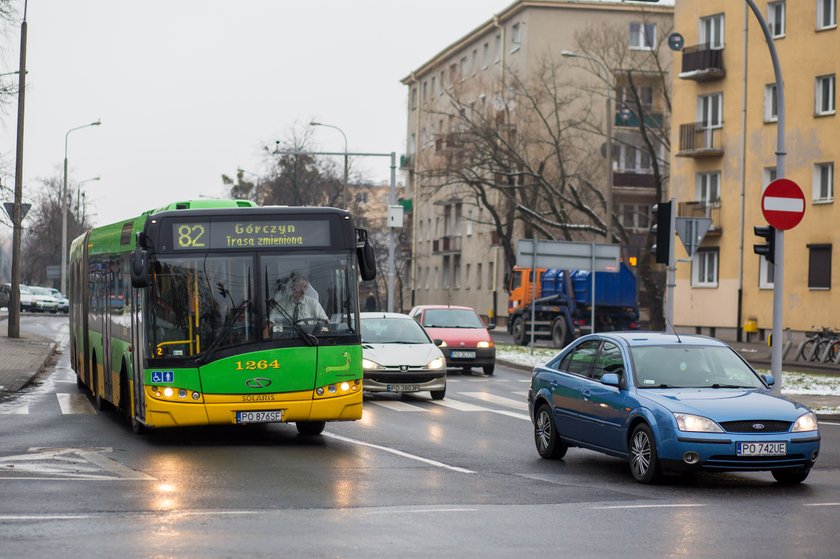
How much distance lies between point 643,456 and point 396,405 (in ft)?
33.3

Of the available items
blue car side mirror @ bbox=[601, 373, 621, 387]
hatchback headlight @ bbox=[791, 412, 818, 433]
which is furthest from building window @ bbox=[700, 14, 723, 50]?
hatchback headlight @ bbox=[791, 412, 818, 433]

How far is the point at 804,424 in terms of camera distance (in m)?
12.7

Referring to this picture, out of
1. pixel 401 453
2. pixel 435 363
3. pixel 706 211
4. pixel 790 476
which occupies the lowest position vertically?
pixel 401 453

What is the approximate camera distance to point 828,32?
48938 millimetres

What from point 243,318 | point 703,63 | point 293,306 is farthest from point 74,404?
point 703,63

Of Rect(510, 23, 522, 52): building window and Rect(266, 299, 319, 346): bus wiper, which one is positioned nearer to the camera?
Rect(266, 299, 319, 346): bus wiper

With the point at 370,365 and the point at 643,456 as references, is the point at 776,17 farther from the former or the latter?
the point at 643,456

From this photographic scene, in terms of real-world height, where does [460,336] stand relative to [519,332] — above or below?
above

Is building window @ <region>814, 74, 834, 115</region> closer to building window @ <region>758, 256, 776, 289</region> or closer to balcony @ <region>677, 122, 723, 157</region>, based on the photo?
balcony @ <region>677, 122, 723, 157</region>

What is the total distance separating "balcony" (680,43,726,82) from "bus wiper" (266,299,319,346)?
1621 inches

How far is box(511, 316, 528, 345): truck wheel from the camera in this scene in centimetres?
5091

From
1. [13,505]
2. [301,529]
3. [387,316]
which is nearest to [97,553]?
[301,529]

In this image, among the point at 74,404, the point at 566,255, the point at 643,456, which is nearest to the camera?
the point at 643,456

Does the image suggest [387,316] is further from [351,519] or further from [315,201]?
[315,201]
